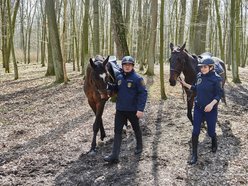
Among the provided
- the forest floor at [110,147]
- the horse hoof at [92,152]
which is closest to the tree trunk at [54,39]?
the forest floor at [110,147]

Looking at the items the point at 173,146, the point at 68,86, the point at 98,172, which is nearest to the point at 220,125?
the point at 173,146

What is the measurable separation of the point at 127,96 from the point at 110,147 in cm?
167

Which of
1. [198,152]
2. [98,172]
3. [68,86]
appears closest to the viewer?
[98,172]

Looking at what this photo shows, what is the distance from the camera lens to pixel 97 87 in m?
6.38

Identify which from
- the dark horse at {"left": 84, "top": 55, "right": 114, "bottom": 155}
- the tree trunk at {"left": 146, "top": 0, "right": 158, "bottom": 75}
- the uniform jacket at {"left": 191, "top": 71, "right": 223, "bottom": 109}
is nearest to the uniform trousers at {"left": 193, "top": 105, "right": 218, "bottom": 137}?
the uniform jacket at {"left": 191, "top": 71, "right": 223, "bottom": 109}

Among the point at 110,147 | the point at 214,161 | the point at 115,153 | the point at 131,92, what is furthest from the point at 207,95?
the point at 110,147

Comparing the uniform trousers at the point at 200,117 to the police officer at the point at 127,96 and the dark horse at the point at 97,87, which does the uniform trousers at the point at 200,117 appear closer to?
the police officer at the point at 127,96

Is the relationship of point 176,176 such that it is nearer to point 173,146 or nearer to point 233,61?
point 173,146

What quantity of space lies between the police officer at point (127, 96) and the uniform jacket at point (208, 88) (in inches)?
41.5

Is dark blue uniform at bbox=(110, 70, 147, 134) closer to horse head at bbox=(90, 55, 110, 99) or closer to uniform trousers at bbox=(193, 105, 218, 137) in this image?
horse head at bbox=(90, 55, 110, 99)

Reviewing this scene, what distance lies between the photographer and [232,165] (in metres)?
5.89

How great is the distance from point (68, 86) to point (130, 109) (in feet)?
30.0

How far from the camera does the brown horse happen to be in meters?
6.25

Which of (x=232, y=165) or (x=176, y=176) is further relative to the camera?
(x=232, y=165)
